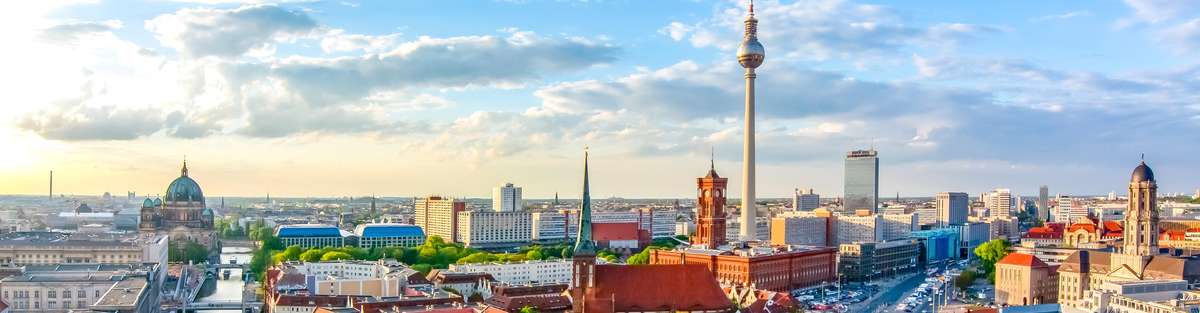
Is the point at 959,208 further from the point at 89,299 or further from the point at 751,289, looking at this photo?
the point at 89,299

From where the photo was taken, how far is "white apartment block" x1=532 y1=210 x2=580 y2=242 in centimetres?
12694

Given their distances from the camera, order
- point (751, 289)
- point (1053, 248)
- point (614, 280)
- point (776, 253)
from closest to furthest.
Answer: point (614, 280) → point (751, 289) → point (776, 253) → point (1053, 248)

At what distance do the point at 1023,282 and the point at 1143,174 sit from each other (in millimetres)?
11304

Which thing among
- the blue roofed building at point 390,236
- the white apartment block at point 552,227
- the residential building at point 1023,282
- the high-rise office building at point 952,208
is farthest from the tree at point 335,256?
the high-rise office building at point 952,208

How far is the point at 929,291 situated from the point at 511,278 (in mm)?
29206

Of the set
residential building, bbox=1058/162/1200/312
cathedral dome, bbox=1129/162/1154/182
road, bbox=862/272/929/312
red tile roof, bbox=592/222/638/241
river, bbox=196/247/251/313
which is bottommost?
river, bbox=196/247/251/313

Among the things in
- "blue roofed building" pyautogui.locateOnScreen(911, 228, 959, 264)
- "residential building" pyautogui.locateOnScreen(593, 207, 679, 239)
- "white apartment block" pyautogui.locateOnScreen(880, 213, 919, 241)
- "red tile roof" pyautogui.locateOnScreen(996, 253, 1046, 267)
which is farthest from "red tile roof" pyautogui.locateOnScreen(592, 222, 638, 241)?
"red tile roof" pyautogui.locateOnScreen(996, 253, 1046, 267)

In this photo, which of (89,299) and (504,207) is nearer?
(89,299)

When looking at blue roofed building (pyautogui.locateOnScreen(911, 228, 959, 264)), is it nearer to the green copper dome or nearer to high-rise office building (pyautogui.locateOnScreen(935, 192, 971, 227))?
high-rise office building (pyautogui.locateOnScreen(935, 192, 971, 227))

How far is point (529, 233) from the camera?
4943 inches

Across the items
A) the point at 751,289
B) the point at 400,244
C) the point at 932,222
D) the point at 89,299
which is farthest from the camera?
the point at 932,222

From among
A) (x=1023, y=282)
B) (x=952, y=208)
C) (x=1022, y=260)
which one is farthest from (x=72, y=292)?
(x=952, y=208)

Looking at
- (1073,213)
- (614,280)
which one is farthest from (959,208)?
(614,280)

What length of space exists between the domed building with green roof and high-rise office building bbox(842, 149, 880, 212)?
360 feet
